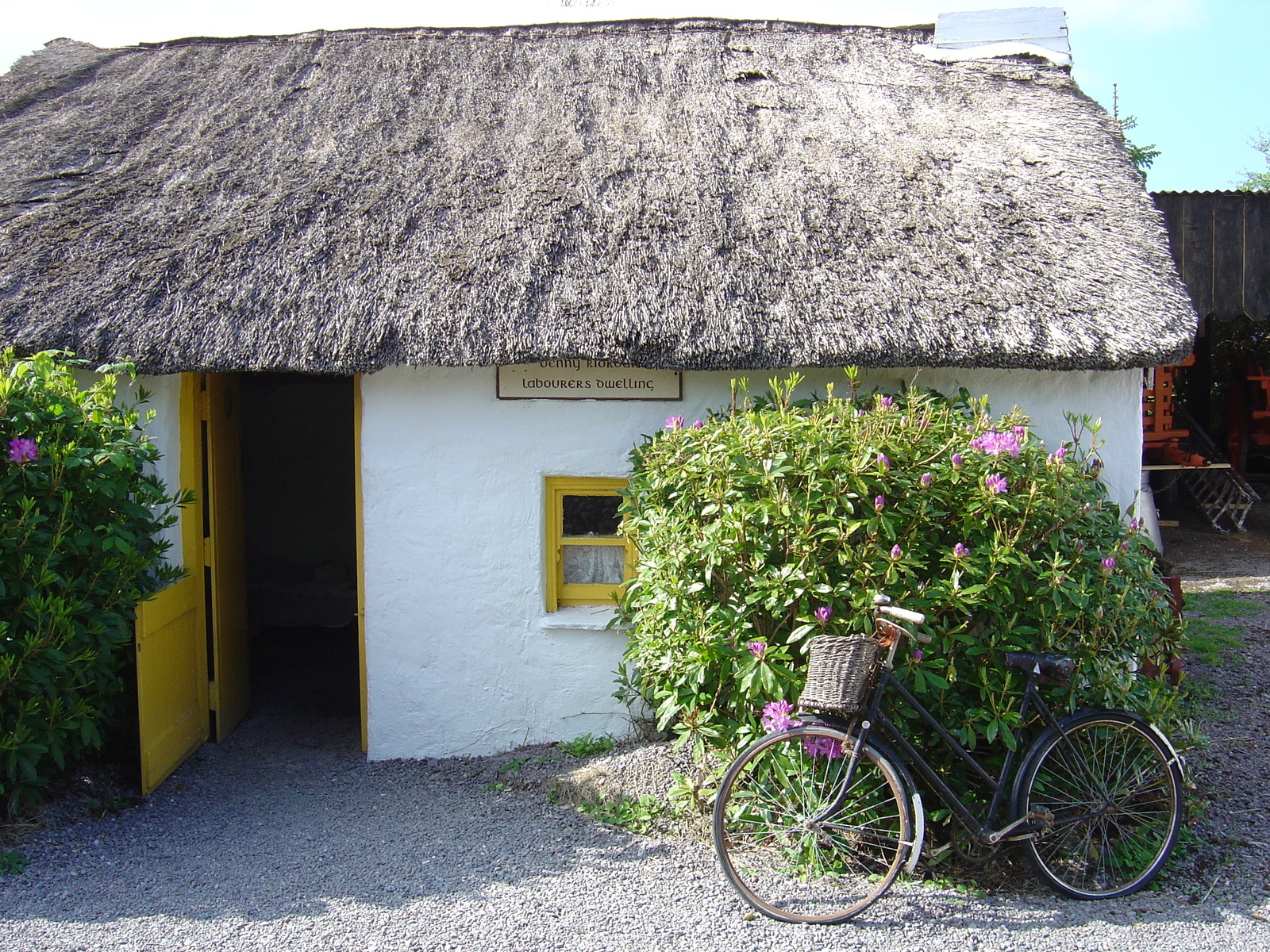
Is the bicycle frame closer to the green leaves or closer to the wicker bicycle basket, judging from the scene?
the wicker bicycle basket

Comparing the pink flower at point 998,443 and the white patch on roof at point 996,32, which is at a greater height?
the white patch on roof at point 996,32

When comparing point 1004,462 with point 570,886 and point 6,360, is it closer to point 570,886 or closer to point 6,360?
point 570,886

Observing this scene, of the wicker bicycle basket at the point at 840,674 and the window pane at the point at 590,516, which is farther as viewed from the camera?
the window pane at the point at 590,516

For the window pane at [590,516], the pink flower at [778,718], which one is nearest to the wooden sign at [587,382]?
the window pane at [590,516]

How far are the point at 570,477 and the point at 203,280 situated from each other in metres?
2.22

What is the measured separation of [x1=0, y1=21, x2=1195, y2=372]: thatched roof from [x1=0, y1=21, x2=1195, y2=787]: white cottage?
0.02 metres

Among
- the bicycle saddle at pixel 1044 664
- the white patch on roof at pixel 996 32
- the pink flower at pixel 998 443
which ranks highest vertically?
the white patch on roof at pixel 996 32

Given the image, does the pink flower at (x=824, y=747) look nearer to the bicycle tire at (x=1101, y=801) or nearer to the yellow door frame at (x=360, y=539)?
the bicycle tire at (x=1101, y=801)

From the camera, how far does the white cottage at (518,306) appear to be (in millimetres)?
4652

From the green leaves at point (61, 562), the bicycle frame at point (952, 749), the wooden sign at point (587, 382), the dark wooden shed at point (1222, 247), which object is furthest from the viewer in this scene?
the dark wooden shed at point (1222, 247)

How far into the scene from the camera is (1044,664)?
11.4 feet

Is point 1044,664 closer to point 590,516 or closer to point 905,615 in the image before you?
point 905,615

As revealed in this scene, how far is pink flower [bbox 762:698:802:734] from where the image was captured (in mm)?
3496

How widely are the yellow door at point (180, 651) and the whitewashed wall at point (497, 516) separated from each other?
3.30 feet
